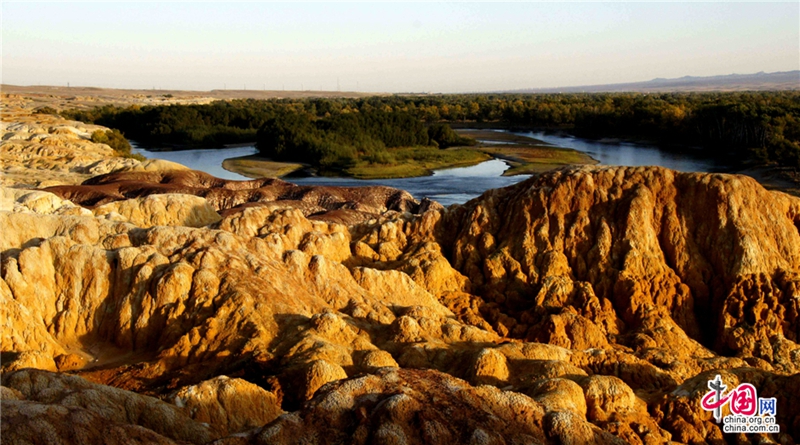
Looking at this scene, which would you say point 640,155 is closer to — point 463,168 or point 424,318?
point 463,168

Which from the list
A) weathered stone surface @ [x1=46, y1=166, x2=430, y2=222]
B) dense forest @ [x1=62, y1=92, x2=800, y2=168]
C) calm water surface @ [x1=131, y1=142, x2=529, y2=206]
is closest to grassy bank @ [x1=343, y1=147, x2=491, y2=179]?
calm water surface @ [x1=131, y1=142, x2=529, y2=206]

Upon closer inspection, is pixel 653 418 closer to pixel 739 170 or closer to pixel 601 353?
pixel 601 353

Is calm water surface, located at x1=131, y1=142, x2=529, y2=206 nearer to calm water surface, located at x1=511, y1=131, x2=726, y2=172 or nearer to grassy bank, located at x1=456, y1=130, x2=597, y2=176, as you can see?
grassy bank, located at x1=456, y1=130, x2=597, y2=176

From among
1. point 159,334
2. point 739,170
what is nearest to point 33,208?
point 159,334

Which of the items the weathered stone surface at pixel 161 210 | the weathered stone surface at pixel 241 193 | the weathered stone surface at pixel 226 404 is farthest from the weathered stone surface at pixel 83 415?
the weathered stone surface at pixel 241 193

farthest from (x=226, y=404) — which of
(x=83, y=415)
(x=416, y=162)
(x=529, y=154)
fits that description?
(x=529, y=154)

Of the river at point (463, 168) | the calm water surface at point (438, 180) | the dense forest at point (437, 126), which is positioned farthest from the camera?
the dense forest at point (437, 126)

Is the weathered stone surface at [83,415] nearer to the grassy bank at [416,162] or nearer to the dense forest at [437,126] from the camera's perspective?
the dense forest at [437,126]
